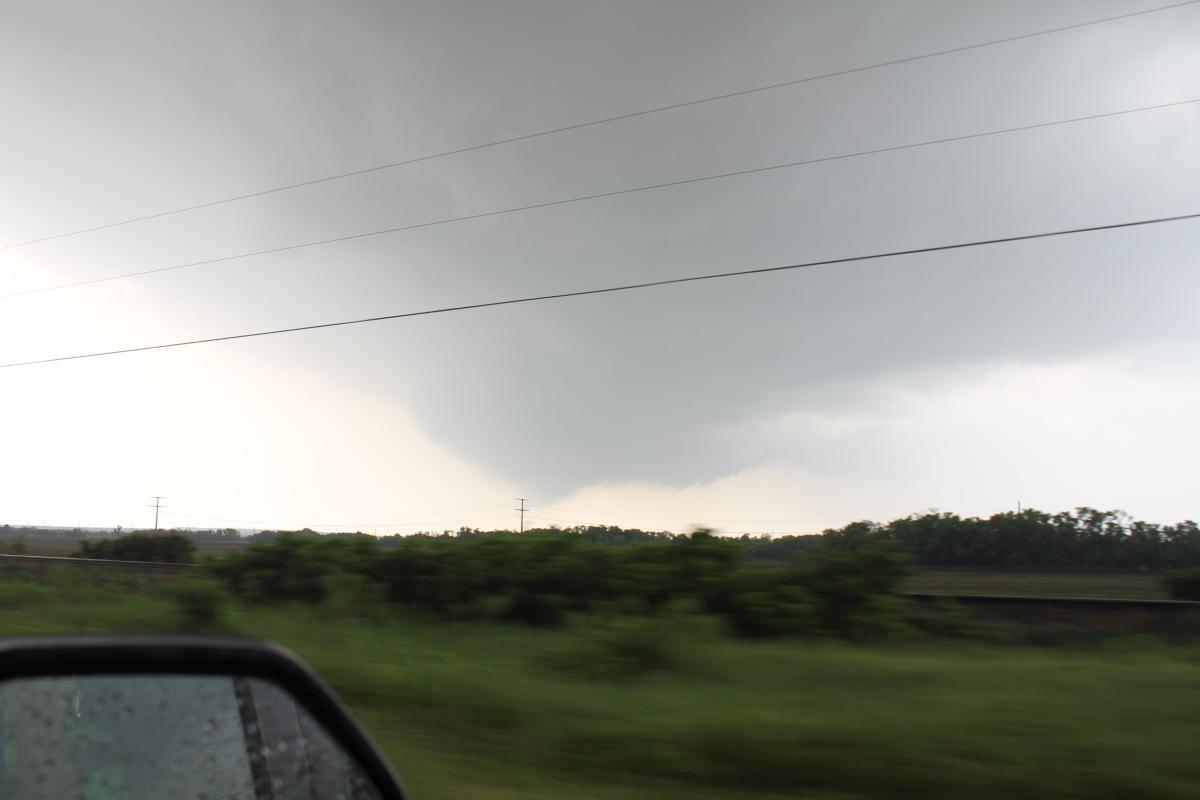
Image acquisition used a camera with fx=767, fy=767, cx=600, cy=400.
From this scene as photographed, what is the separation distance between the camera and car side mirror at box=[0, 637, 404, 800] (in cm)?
125

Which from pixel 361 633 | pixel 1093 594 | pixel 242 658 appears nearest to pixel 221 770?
pixel 242 658

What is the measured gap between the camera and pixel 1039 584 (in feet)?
39.6

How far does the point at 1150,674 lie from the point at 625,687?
4667 millimetres

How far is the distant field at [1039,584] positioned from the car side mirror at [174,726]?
1119 centimetres

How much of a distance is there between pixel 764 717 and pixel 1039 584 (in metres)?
8.47

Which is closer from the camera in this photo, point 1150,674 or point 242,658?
point 242,658

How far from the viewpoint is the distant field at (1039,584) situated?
11.3m

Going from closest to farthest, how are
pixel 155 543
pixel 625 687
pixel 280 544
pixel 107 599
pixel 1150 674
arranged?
pixel 1150 674, pixel 625 687, pixel 107 599, pixel 280 544, pixel 155 543

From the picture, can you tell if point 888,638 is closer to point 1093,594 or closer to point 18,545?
point 1093,594

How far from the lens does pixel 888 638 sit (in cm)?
1068

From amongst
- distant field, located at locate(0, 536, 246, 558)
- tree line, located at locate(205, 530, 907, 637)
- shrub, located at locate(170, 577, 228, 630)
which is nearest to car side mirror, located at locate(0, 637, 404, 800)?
tree line, located at locate(205, 530, 907, 637)

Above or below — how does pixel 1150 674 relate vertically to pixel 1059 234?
below

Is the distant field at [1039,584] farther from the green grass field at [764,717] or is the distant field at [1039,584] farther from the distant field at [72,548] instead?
the distant field at [72,548]

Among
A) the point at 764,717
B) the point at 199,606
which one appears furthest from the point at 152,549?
the point at 764,717
